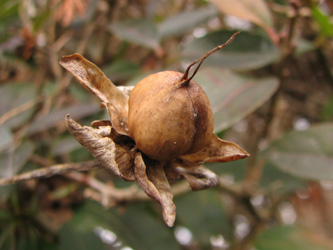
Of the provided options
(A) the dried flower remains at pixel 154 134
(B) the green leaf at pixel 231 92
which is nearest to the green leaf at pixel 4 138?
(A) the dried flower remains at pixel 154 134

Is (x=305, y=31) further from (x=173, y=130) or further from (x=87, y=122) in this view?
(x=173, y=130)

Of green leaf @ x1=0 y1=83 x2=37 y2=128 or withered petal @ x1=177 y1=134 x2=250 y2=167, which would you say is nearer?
withered petal @ x1=177 y1=134 x2=250 y2=167

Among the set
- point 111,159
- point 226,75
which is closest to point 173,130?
point 111,159

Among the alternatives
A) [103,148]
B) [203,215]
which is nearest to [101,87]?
[103,148]

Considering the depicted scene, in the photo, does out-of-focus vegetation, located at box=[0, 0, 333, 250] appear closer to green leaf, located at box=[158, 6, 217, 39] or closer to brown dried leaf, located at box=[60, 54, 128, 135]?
green leaf, located at box=[158, 6, 217, 39]

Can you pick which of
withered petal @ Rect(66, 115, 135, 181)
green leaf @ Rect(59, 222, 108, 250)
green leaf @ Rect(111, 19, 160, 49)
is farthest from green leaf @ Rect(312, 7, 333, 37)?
green leaf @ Rect(59, 222, 108, 250)

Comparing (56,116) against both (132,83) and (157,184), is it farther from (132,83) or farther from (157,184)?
(157,184)
